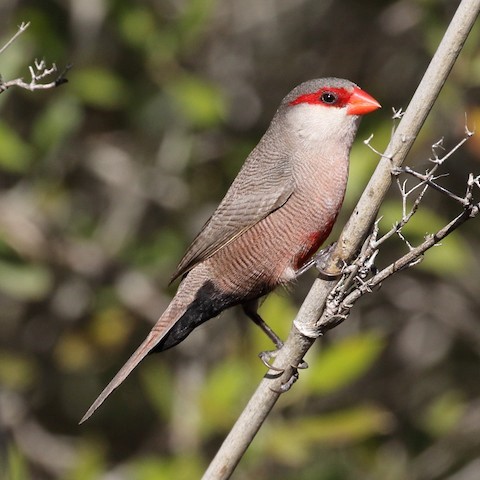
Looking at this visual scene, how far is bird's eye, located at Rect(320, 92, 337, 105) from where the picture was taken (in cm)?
439

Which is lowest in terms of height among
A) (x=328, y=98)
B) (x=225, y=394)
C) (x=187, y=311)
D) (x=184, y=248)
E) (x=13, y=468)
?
(x=225, y=394)

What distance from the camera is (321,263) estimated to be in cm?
351

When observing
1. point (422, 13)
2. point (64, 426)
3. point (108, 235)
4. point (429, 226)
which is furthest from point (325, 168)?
point (64, 426)

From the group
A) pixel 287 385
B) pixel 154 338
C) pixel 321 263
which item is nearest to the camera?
pixel 321 263

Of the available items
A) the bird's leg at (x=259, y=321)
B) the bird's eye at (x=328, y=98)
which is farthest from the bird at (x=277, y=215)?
the bird's leg at (x=259, y=321)

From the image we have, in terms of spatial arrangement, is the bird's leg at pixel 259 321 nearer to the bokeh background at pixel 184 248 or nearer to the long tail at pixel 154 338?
the bokeh background at pixel 184 248

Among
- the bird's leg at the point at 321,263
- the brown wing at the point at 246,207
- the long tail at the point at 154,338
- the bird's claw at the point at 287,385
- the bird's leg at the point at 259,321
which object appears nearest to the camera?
the bird's leg at the point at 321,263

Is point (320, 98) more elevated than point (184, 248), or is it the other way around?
point (320, 98)

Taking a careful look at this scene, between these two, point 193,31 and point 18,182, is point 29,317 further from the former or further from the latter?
point 193,31

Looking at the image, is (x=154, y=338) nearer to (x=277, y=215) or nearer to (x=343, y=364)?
(x=277, y=215)

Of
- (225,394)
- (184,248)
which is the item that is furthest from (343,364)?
(184,248)

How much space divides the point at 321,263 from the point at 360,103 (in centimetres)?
104

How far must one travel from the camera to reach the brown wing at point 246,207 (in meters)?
4.31

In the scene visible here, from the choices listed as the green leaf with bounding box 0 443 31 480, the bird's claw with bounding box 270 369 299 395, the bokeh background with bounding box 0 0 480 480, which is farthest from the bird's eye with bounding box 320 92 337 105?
the green leaf with bounding box 0 443 31 480
